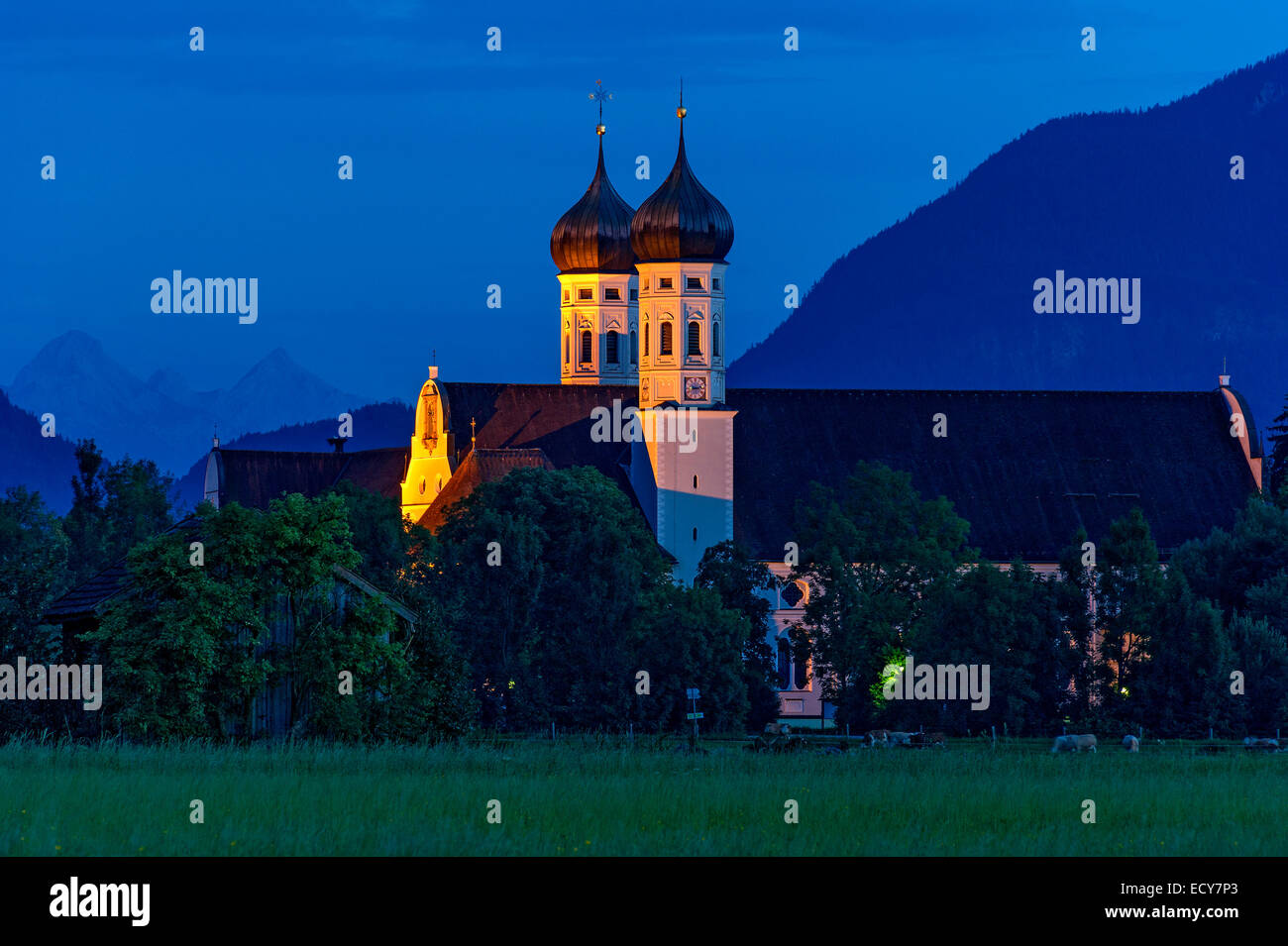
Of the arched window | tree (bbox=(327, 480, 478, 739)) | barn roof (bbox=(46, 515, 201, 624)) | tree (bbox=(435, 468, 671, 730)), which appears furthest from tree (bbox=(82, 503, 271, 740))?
the arched window

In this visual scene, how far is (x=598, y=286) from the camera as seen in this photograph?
123438 mm

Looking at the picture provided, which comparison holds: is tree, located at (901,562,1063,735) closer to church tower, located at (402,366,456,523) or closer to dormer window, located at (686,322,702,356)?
dormer window, located at (686,322,702,356)

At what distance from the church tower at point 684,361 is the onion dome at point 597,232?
54.7 feet

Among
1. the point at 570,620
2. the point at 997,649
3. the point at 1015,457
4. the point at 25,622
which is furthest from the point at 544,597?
the point at 1015,457

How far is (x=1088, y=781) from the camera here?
46.0 meters

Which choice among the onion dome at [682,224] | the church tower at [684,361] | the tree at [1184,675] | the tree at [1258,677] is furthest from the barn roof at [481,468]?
the tree at [1258,677]

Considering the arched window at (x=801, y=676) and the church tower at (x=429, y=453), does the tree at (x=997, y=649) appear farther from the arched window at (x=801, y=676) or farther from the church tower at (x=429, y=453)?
the church tower at (x=429, y=453)

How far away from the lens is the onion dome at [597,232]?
12231 centimetres

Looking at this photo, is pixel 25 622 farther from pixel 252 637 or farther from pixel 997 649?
pixel 997 649

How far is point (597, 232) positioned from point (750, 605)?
37988 mm

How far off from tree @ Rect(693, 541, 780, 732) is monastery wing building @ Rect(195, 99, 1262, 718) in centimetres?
781

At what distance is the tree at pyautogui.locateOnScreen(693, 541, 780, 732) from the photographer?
79500 mm
